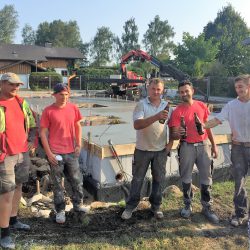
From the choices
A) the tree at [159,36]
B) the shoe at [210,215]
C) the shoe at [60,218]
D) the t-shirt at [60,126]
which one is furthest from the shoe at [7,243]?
the tree at [159,36]

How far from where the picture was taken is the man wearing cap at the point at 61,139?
12.8 feet

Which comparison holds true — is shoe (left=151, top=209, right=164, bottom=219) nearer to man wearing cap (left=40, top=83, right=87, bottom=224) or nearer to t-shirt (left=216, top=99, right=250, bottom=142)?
man wearing cap (left=40, top=83, right=87, bottom=224)

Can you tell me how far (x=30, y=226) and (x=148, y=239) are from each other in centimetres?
137

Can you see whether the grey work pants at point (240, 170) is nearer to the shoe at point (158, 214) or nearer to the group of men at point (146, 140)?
the group of men at point (146, 140)

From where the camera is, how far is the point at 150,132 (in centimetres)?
399

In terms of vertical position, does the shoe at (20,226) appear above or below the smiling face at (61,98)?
below

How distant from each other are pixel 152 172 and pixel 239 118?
120 cm

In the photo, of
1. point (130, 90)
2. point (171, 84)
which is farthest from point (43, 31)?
point (130, 90)

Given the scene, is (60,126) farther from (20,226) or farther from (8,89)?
(20,226)

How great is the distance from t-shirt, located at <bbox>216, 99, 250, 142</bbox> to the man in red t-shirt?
0.29 meters

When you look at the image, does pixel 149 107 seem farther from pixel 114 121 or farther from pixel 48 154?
pixel 114 121

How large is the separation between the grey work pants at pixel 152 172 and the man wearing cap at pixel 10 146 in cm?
128

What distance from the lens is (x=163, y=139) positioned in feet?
13.4

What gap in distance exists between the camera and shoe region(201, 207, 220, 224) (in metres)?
4.31
